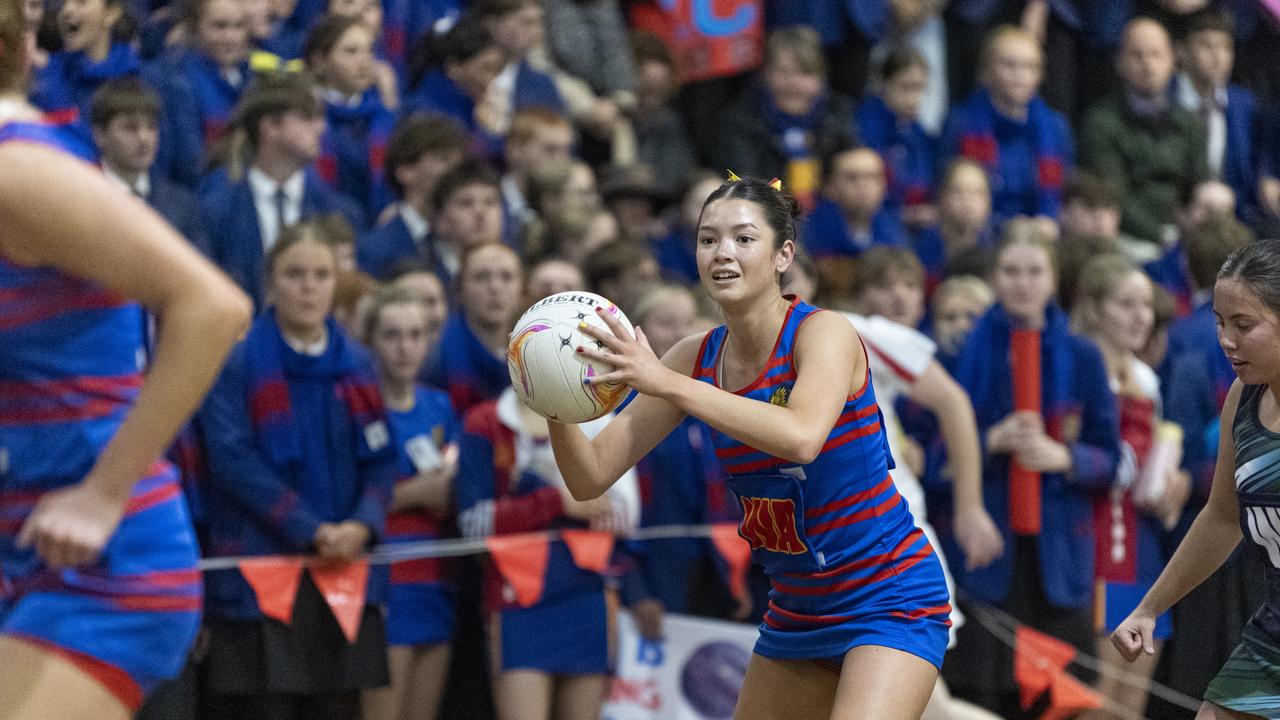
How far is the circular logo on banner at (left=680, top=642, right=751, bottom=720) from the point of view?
7559 millimetres

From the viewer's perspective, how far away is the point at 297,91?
8211 mm

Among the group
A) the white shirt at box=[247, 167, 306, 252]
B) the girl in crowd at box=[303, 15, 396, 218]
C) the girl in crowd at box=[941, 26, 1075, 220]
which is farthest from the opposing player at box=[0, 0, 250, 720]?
the girl in crowd at box=[941, 26, 1075, 220]

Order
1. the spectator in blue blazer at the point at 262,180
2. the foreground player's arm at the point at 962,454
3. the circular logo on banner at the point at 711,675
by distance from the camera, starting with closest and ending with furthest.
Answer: the foreground player's arm at the point at 962,454, the circular logo on banner at the point at 711,675, the spectator in blue blazer at the point at 262,180

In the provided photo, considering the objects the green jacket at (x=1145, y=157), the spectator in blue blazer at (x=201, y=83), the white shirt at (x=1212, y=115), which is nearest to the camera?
the spectator in blue blazer at (x=201, y=83)

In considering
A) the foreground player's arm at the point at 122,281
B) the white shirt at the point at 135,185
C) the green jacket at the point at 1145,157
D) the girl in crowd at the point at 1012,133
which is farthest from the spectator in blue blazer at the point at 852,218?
the foreground player's arm at the point at 122,281

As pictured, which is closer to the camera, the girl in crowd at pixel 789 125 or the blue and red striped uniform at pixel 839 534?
the blue and red striped uniform at pixel 839 534

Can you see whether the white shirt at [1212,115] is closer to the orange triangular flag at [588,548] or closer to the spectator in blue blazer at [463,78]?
the spectator in blue blazer at [463,78]

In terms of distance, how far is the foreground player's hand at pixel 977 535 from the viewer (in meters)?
7.14

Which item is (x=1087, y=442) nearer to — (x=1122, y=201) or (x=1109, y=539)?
(x=1109, y=539)

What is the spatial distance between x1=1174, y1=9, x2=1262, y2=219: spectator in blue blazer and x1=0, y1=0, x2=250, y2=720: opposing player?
10.2 metres

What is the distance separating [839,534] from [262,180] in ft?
14.9

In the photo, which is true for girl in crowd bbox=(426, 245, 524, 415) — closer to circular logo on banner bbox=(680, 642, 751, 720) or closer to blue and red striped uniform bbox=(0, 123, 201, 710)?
circular logo on banner bbox=(680, 642, 751, 720)

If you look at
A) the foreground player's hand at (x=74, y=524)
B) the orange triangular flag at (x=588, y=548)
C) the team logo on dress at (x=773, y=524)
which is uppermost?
the foreground player's hand at (x=74, y=524)

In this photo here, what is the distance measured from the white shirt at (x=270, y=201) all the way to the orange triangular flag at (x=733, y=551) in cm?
251
